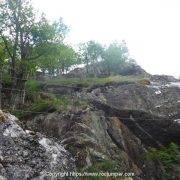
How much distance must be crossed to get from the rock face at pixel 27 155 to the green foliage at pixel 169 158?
657 centimetres

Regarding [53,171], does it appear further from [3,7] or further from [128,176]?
[3,7]

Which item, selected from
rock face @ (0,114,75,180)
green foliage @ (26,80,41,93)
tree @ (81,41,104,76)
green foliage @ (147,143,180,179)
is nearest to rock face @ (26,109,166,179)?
green foliage @ (147,143,180,179)

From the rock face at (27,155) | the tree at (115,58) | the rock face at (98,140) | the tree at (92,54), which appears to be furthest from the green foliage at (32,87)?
the tree at (92,54)

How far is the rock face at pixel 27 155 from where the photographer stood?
16731 millimetres

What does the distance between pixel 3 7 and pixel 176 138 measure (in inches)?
737

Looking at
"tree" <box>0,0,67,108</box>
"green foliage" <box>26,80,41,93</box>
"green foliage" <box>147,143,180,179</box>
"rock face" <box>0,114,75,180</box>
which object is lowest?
"green foliage" <box>147,143,180,179</box>

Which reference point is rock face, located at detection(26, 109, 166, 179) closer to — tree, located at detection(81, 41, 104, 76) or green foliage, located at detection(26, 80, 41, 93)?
green foliage, located at detection(26, 80, 41, 93)

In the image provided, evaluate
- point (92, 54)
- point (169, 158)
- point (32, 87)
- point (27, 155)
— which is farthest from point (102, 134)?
point (92, 54)

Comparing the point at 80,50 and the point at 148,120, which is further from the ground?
the point at 80,50

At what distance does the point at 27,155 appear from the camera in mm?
17609

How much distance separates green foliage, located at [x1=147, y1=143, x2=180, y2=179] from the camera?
22.9 metres

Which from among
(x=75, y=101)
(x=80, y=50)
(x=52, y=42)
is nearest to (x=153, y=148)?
(x=75, y=101)

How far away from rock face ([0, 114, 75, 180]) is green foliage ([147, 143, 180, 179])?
657cm

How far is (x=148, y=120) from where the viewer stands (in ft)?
85.1
